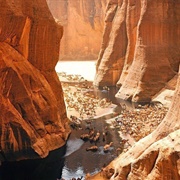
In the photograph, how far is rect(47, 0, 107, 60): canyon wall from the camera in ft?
166

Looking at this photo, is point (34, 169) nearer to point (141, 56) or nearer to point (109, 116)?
point (109, 116)

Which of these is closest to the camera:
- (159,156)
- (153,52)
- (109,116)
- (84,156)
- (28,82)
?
(159,156)

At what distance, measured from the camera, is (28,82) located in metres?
16.3

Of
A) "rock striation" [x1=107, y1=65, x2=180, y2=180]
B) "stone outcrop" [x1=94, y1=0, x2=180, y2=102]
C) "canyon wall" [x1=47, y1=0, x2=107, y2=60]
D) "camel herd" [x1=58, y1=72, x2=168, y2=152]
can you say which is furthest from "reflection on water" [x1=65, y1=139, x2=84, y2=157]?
"canyon wall" [x1=47, y1=0, x2=107, y2=60]

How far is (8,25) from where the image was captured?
15320 mm

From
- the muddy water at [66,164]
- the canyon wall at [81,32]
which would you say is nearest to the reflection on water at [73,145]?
the muddy water at [66,164]

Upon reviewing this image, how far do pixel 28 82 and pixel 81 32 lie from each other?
117 feet

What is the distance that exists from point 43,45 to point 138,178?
9473 millimetres

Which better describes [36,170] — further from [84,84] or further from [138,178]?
[84,84]

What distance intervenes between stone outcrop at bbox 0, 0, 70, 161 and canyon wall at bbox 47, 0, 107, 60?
32074 mm

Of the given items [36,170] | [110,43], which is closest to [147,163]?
[36,170]

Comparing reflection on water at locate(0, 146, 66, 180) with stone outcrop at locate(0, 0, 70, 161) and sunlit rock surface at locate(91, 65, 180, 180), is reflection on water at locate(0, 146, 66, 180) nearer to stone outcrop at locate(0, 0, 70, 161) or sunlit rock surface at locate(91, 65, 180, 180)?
stone outcrop at locate(0, 0, 70, 161)

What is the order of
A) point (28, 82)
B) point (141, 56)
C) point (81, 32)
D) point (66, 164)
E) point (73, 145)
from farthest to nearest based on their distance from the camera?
point (81, 32), point (141, 56), point (73, 145), point (28, 82), point (66, 164)

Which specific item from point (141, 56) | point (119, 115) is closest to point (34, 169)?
point (119, 115)
